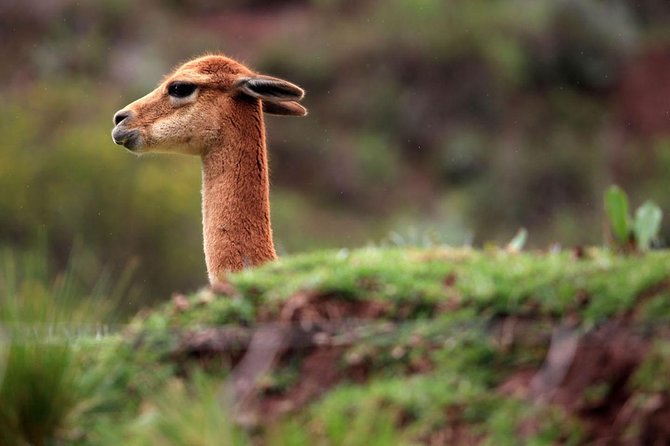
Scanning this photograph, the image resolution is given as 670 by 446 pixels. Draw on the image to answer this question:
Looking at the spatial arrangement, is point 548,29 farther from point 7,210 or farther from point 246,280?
point 246,280

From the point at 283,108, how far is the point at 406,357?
4.09 metres

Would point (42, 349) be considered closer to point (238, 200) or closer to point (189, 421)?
point (189, 421)

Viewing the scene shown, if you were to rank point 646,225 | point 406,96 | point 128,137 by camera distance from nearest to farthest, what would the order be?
point 646,225
point 128,137
point 406,96

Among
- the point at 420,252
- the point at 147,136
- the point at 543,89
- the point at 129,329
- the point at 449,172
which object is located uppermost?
the point at 543,89

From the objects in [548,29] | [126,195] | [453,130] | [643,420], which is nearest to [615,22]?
[548,29]

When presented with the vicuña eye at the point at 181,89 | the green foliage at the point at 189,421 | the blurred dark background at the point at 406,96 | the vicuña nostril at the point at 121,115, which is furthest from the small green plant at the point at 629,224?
the blurred dark background at the point at 406,96

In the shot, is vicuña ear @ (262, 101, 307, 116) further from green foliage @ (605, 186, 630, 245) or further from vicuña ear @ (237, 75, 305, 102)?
green foliage @ (605, 186, 630, 245)

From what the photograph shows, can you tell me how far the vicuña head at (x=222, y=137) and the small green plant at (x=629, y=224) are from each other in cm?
236

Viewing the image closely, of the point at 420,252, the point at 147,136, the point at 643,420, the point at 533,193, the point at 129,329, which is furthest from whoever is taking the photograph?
the point at 533,193

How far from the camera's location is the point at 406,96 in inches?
1885

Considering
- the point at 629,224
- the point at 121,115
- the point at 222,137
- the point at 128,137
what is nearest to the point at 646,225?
the point at 629,224

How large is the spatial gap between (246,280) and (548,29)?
139 ft

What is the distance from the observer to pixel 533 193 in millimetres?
42750

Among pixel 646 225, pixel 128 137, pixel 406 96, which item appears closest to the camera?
pixel 646 225
